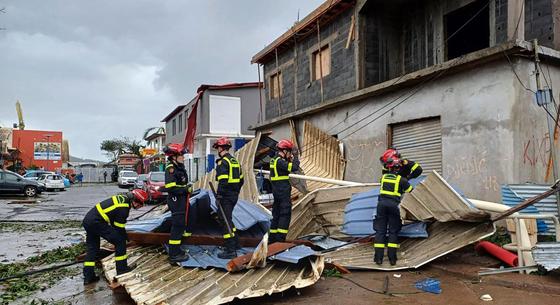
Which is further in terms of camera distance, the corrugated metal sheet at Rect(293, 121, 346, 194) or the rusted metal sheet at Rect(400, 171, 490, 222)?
the corrugated metal sheet at Rect(293, 121, 346, 194)

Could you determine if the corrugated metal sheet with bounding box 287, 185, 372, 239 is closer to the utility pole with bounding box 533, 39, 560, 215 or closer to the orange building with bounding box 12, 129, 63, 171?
the utility pole with bounding box 533, 39, 560, 215

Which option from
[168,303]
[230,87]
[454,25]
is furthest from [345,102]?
[230,87]

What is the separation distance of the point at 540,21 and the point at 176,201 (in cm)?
817

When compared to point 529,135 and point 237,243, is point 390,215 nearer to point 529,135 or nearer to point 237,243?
point 237,243

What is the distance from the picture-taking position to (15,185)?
77.2 ft

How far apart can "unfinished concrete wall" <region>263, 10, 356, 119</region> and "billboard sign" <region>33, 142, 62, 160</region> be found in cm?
3542

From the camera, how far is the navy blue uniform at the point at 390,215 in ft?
19.6

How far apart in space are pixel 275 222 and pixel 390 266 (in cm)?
192

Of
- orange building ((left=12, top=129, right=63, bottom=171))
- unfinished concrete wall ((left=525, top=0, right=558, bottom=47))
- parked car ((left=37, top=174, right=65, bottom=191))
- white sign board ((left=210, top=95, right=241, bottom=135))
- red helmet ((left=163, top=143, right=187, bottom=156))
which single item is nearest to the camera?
red helmet ((left=163, top=143, right=187, bottom=156))

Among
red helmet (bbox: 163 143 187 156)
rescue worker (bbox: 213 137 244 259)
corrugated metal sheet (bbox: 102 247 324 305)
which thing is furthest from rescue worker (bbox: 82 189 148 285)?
rescue worker (bbox: 213 137 244 259)

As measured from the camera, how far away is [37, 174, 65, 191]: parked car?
3003 centimetres

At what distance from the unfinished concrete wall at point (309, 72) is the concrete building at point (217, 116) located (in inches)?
415

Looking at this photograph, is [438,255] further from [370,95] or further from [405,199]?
[370,95]

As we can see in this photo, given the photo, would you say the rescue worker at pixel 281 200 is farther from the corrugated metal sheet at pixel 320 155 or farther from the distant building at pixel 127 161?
the distant building at pixel 127 161
